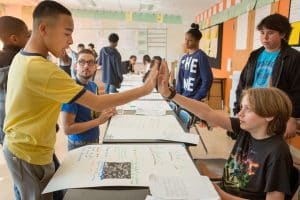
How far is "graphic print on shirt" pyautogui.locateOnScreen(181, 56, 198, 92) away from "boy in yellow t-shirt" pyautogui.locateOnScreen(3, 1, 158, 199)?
198 centimetres

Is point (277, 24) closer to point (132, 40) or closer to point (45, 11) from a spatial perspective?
point (45, 11)

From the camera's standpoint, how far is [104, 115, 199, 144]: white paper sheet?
1.58m

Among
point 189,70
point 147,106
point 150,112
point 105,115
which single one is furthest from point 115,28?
point 105,115

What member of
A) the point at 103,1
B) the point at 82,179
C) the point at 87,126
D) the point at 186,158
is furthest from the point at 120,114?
the point at 103,1

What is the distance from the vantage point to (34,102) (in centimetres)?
106

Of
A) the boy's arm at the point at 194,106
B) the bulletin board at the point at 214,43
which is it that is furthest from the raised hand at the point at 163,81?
the bulletin board at the point at 214,43

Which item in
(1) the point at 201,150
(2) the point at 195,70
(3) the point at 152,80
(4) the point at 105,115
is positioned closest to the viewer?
(3) the point at 152,80

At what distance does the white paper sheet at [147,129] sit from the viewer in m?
1.58

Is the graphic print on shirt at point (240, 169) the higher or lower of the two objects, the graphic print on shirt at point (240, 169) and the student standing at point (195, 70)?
the lower

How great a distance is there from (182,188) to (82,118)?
1074 mm

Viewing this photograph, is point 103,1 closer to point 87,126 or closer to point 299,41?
point 299,41

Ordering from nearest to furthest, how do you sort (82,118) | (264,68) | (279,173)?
1. (279,173)
2. (82,118)
3. (264,68)

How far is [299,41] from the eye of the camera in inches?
121

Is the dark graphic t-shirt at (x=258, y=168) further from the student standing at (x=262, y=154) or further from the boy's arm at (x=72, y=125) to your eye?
the boy's arm at (x=72, y=125)
